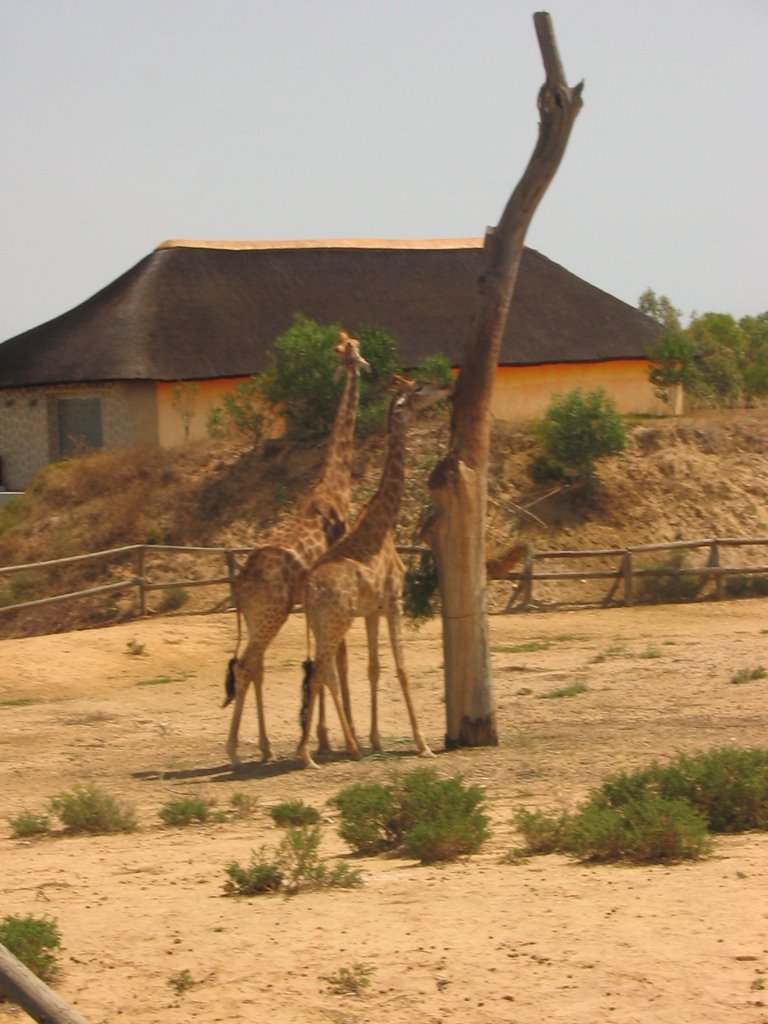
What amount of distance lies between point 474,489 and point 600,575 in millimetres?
11673

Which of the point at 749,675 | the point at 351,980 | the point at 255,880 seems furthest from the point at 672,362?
the point at 351,980

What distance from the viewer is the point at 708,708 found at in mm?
13016

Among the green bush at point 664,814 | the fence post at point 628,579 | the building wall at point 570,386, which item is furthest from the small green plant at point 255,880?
the building wall at point 570,386

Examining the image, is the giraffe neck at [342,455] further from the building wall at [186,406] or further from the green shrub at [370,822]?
the building wall at [186,406]

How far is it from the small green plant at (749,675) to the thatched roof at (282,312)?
1627 centimetres

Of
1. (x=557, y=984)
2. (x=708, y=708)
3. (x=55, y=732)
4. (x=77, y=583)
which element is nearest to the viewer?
(x=557, y=984)

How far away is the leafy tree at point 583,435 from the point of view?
25.7 m

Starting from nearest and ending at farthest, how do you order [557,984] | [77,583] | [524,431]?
[557,984], [77,583], [524,431]

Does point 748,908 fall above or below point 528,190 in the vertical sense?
below

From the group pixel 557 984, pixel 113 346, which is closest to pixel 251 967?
pixel 557 984

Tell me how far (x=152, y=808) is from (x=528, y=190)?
555 centimetres

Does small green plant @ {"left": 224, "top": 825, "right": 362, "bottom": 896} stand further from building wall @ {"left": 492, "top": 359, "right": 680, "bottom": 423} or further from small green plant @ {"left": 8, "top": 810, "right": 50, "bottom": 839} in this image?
building wall @ {"left": 492, "top": 359, "right": 680, "bottom": 423}

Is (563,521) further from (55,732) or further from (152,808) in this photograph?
(152,808)

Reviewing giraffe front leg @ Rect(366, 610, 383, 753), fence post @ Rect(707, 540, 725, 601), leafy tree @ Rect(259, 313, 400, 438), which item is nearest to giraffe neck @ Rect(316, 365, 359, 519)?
giraffe front leg @ Rect(366, 610, 383, 753)
